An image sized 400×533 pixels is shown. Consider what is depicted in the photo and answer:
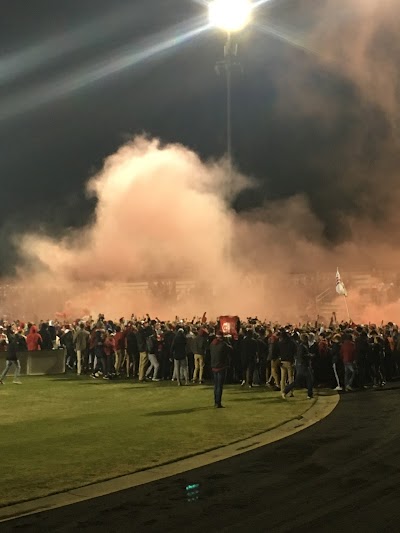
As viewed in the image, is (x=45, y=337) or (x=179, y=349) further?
(x=45, y=337)

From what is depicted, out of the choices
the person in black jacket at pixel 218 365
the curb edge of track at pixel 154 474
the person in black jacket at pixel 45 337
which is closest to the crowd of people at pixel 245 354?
the person in black jacket at pixel 218 365

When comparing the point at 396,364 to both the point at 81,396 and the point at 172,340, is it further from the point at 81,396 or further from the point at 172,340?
the point at 81,396

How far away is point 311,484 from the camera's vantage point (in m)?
6.45

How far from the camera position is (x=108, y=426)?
32.8 feet

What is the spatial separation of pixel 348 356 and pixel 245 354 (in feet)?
8.04

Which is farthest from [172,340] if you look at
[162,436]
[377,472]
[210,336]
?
[377,472]

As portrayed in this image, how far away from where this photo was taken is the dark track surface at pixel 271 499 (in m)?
5.22

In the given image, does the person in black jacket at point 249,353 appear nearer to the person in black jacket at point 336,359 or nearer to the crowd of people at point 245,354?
the crowd of people at point 245,354

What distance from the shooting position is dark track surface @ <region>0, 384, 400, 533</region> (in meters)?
5.22

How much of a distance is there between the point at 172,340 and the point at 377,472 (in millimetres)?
10514

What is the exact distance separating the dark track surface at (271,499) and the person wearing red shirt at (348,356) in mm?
6121

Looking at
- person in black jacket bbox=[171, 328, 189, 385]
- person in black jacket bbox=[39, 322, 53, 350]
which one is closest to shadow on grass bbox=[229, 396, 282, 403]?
person in black jacket bbox=[171, 328, 189, 385]

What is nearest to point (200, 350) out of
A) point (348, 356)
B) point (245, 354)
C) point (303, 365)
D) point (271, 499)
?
point (245, 354)

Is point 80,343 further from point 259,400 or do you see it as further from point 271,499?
point 271,499
